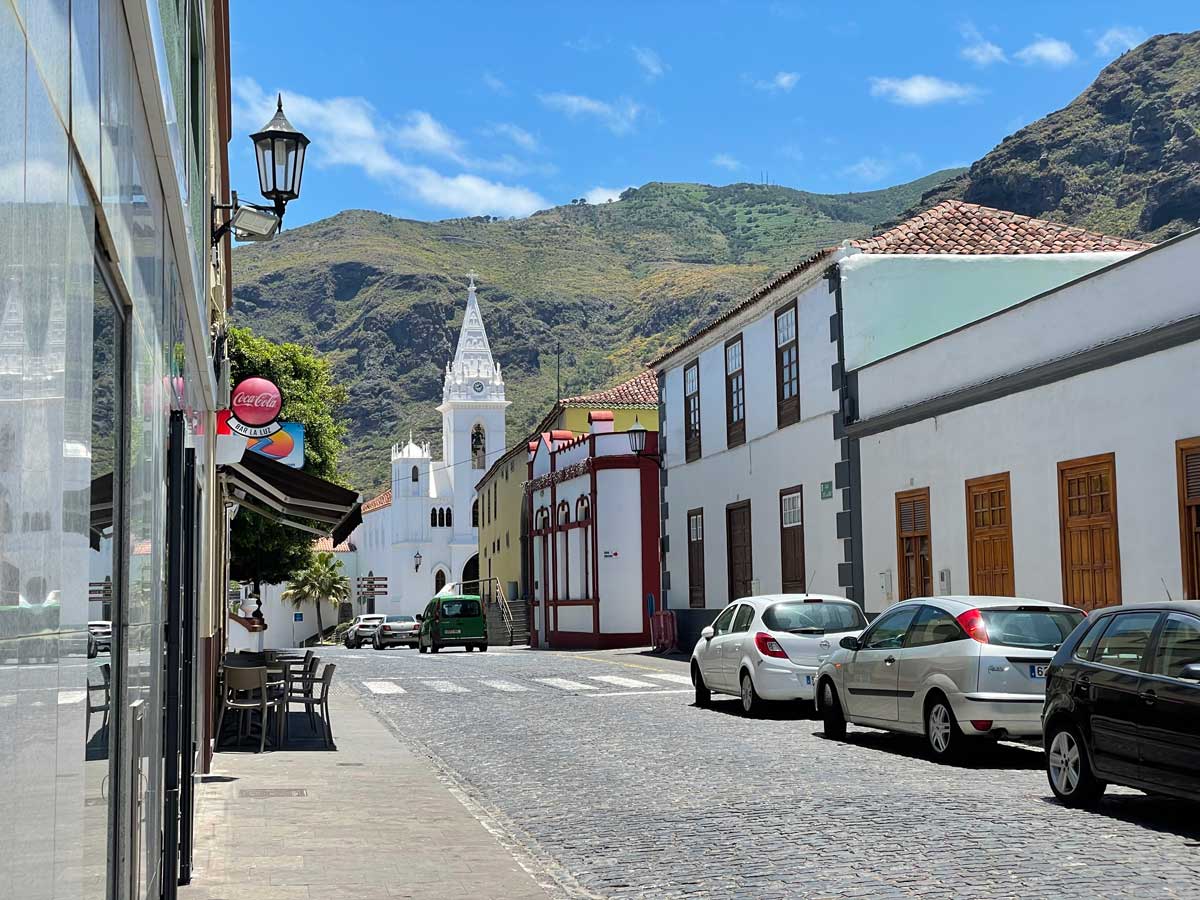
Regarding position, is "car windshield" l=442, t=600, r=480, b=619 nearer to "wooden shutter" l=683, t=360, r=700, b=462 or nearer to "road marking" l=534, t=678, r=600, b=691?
"wooden shutter" l=683, t=360, r=700, b=462

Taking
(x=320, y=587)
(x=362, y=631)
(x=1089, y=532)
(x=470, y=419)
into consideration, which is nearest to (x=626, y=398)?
(x=362, y=631)

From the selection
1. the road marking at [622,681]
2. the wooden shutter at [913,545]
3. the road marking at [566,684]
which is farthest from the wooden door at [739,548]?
the wooden shutter at [913,545]

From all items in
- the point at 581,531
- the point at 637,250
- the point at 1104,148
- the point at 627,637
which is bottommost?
the point at 627,637

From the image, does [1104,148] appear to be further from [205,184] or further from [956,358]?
[205,184]

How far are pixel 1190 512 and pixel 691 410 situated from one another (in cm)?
2140

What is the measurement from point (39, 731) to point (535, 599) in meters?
51.8

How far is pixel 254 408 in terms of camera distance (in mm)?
16000

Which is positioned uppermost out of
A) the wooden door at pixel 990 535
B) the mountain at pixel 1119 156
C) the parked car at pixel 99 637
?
the mountain at pixel 1119 156

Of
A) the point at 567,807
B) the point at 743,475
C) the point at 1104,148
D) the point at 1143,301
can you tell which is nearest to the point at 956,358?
the point at 1143,301

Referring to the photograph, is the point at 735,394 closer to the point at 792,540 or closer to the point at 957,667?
the point at 792,540

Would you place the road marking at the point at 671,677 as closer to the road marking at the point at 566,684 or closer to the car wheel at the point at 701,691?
the road marking at the point at 566,684

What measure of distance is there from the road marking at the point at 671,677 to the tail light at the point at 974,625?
1295cm

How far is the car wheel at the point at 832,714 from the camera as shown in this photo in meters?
16.1

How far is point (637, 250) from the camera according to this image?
187m
